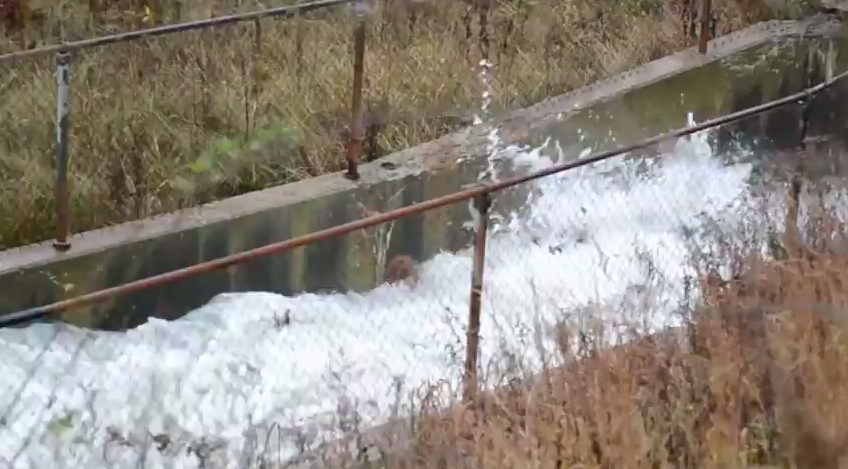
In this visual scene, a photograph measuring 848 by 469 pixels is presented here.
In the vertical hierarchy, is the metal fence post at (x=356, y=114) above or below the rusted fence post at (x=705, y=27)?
below

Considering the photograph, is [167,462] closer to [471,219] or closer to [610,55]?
[471,219]

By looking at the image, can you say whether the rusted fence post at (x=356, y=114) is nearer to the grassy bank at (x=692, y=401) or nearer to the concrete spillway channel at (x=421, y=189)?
the concrete spillway channel at (x=421, y=189)

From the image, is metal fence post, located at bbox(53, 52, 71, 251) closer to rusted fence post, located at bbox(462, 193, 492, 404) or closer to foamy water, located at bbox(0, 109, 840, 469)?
foamy water, located at bbox(0, 109, 840, 469)

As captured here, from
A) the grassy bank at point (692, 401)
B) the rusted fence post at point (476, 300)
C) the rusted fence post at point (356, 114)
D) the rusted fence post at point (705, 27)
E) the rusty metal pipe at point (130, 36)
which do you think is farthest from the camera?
the rusted fence post at point (705, 27)

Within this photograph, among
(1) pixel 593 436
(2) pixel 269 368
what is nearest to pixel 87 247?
(2) pixel 269 368

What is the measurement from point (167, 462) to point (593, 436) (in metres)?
1.64

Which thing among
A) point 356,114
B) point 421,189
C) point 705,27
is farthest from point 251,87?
point 705,27

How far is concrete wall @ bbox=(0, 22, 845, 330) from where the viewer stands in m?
5.58

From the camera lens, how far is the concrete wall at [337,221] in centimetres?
558

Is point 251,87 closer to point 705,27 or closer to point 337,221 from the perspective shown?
point 337,221

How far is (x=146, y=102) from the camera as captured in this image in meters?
6.96

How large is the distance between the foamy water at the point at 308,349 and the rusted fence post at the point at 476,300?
12 cm

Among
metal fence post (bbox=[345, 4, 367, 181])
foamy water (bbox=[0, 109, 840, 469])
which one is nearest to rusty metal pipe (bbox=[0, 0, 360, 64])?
metal fence post (bbox=[345, 4, 367, 181])

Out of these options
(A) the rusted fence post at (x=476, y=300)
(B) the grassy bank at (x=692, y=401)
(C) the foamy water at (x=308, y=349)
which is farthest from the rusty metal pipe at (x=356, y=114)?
(B) the grassy bank at (x=692, y=401)
